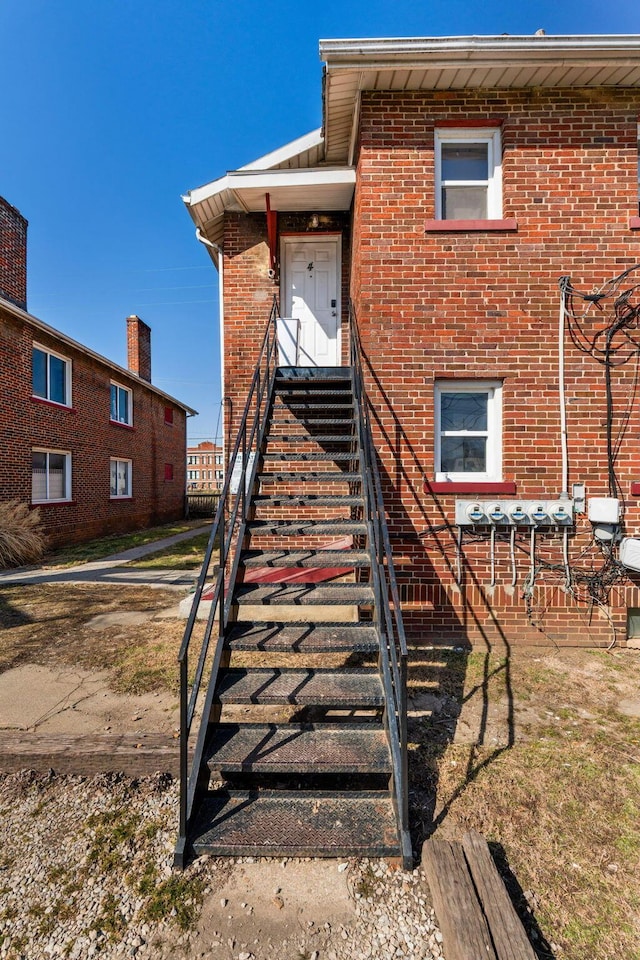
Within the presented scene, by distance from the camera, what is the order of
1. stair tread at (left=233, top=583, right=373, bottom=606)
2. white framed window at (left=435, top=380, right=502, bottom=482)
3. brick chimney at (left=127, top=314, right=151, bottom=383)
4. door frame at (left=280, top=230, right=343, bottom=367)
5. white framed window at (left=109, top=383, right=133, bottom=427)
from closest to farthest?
stair tread at (left=233, top=583, right=373, bottom=606)
white framed window at (left=435, top=380, right=502, bottom=482)
door frame at (left=280, top=230, right=343, bottom=367)
white framed window at (left=109, top=383, right=133, bottom=427)
brick chimney at (left=127, top=314, right=151, bottom=383)

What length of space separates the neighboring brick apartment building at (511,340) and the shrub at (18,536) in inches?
353

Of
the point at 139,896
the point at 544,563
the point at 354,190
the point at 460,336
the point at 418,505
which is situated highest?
the point at 354,190

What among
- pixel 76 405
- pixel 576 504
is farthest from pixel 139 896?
pixel 76 405

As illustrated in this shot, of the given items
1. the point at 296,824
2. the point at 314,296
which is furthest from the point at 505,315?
the point at 296,824

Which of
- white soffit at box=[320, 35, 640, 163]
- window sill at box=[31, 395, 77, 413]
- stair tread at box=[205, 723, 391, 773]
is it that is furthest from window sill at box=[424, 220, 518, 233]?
window sill at box=[31, 395, 77, 413]

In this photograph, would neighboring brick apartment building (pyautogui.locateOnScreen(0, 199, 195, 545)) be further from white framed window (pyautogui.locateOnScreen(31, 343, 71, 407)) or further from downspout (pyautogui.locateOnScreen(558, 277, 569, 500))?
downspout (pyautogui.locateOnScreen(558, 277, 569, 500))

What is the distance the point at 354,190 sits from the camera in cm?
617

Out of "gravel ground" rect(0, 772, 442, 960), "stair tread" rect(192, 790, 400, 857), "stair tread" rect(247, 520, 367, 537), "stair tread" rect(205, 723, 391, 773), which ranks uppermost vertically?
"stair tread" rect(247, 520, 367, 537)

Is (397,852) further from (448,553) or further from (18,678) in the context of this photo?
(18,678)

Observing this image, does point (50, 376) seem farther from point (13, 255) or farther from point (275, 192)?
point (275, 192)

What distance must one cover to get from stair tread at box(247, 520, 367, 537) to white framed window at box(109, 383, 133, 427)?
13.3 meters

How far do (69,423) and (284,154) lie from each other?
9.85 metres

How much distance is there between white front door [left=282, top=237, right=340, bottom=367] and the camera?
23.0ft

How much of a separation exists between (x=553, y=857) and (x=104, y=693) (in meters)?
Answer: 3.64
